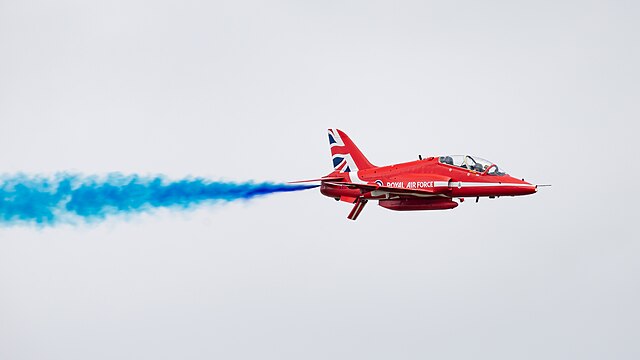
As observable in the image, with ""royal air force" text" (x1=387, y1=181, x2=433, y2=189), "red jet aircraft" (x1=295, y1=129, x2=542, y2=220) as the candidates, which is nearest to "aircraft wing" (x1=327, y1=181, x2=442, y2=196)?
"red jet aircraft" (x1=295, y1=129, x2=542, y2=220)

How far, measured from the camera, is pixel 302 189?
265ft

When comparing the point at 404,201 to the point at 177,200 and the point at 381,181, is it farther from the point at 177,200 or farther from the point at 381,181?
the point at 177,200

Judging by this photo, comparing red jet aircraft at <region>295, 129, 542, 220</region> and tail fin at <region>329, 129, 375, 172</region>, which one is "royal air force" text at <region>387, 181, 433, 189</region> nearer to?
red jet aircraft at <region>295, 129, 542, 220</region>

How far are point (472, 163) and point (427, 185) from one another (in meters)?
2.51

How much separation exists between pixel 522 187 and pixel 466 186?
2.84 meters

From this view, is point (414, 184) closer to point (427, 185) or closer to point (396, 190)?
point (427, 185)

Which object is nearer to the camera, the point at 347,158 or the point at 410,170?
the point at 410,170

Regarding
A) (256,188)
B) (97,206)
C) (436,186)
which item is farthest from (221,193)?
(436,186)

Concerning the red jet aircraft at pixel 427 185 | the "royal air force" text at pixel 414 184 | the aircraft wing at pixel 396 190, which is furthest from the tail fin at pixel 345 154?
the aircraft wing at pixel 396 190

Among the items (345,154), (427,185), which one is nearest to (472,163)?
(427,185)

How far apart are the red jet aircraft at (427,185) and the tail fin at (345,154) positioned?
1.85 meters

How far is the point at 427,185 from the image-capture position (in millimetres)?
76000

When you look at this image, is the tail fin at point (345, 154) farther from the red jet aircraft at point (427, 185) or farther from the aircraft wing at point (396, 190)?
the aircraft wing at point (396, 190)

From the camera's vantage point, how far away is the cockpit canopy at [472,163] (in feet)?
248
